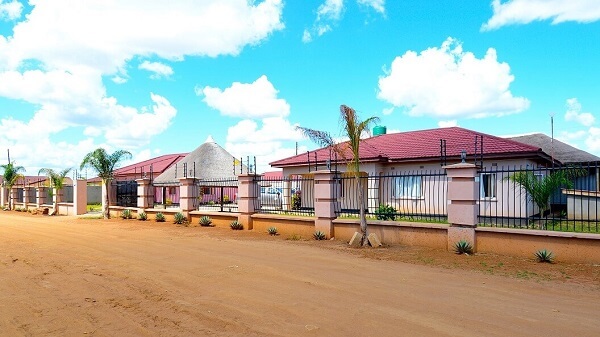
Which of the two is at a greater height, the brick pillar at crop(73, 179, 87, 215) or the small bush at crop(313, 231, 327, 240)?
the brick pillar at crop(73, 179, 87, 215)

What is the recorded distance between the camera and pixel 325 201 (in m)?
13.1

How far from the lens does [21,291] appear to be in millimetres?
6906

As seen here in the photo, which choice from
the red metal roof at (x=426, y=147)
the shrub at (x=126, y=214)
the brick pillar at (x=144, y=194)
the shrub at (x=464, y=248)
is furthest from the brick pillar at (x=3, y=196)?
the shrub at (x=464, y=248)

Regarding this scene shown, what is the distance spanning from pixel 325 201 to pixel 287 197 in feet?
21.8

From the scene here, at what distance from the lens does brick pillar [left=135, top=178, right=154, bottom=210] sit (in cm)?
2180

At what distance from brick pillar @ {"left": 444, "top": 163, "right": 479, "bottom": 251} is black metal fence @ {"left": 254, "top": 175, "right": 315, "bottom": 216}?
16.3 feet

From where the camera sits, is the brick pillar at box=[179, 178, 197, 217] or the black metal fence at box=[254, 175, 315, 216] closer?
the black metal fence at box=[254, 175, 315, 216]

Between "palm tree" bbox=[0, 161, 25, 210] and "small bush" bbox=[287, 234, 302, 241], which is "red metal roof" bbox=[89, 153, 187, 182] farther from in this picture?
"small bush" bbox=[287, 234, 302, 241]


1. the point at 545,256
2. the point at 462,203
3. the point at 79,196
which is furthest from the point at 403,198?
the point at 79,196

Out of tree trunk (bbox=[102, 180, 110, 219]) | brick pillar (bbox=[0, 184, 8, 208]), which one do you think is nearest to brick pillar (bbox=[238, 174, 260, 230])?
tree trunk (bbox=[102, 180, 110, 219])

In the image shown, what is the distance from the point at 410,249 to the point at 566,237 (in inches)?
137

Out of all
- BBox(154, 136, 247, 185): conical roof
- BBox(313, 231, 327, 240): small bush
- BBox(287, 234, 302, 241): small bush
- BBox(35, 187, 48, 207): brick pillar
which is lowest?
BBox(287, 234, 302, 241): small bush

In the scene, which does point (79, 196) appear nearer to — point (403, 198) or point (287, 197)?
point (287, 197)

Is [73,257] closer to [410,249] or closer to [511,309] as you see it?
[410,249]
